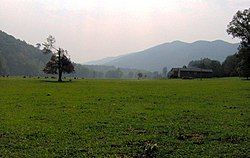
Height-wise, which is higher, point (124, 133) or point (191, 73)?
point (191, 73)

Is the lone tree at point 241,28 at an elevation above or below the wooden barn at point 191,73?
above

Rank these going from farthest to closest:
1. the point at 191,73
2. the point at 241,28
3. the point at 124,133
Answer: the point at 191,73 < the point at 241,28 < the point at 124,133

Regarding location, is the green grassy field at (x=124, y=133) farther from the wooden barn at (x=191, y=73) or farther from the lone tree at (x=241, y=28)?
the wooden barn at (x=191, y=73)

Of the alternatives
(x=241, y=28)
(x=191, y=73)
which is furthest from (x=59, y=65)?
(x=191, y=73)

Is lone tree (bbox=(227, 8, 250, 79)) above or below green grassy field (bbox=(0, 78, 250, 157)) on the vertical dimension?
above

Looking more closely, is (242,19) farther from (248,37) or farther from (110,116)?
(110,116)

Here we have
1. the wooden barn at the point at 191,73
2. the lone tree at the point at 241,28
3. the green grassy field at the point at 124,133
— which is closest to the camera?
the green grassy field at the point at 124,133

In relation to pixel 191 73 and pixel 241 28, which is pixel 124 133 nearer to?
pixel 241 28

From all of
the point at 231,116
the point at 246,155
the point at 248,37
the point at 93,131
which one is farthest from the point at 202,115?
the point at 248,37

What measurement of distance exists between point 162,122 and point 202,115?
4.43m

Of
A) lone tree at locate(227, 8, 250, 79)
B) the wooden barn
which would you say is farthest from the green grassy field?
the wooden barn

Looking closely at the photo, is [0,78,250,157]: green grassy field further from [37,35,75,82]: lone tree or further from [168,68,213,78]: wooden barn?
[168,68,213,78]: wooden barn

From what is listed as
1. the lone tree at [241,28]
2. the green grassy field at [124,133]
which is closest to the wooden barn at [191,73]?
the lone tree at [241,28]

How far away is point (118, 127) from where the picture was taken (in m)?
20.7
